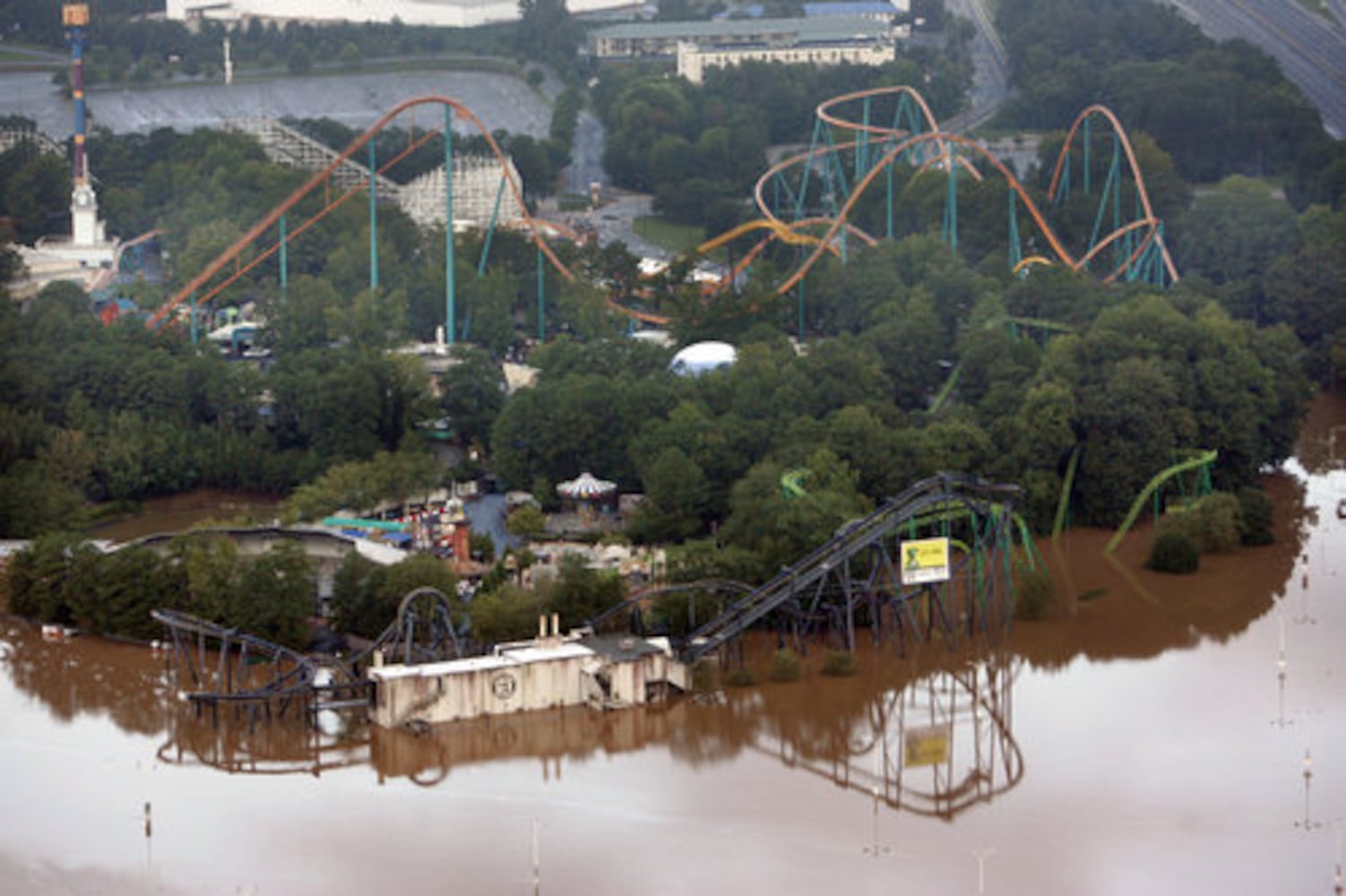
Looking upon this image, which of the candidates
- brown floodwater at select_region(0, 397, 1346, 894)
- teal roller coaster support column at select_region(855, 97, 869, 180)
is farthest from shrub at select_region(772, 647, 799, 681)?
teal roller coaster support column at select_region(855, 97, 869, 180)

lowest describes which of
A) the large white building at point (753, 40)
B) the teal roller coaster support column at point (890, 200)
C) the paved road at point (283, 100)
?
the teal roller coaster support column at point (890, 200)

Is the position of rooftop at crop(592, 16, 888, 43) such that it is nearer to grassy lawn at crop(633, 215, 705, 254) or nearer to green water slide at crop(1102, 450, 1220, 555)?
grassy lawn at crop(633, 215, 705, 254)

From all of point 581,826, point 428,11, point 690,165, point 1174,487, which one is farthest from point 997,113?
point 581,826

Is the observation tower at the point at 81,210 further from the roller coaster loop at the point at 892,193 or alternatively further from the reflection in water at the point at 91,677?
the reflection in water at the point at 91,677

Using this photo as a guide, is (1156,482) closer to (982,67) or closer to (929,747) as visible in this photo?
(929,747)

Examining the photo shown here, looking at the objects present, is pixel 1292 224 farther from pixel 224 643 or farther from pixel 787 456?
pixel 224 643

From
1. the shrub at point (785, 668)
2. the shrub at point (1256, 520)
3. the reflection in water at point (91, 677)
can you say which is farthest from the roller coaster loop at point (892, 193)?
the reflection in water at point (91, 677)
